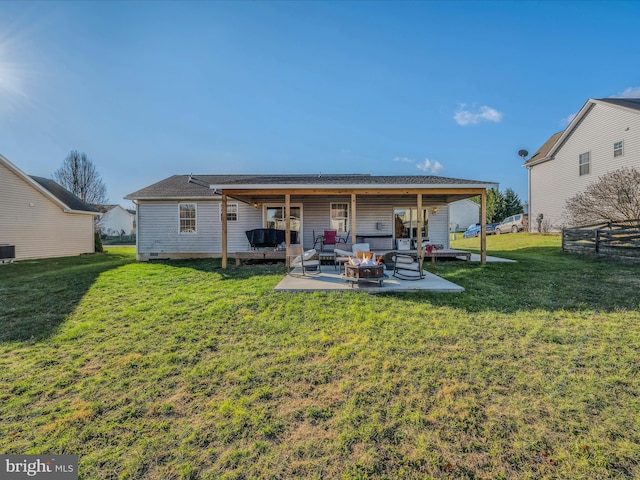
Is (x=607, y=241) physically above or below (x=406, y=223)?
below

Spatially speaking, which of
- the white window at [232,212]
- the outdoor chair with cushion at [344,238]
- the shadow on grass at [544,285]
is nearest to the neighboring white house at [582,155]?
the shadow on grass at [544,285]

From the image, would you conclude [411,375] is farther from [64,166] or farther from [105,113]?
[64,166]

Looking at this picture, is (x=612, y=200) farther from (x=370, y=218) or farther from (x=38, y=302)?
(x=38, y=302)

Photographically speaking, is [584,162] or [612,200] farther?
[584,162]

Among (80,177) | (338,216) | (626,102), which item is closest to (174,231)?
(338,216)

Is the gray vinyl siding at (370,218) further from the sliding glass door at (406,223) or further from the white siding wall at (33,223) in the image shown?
the white siding wall at (33,223)

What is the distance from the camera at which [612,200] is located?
1159 cm

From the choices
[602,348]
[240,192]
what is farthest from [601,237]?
[240,192]

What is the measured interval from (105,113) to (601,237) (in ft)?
74.9

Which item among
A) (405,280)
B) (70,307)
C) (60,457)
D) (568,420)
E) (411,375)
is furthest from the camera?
(405,280)

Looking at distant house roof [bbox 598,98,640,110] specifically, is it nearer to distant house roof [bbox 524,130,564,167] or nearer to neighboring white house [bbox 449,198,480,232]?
distant house roof [bbox 524,130,564,167]

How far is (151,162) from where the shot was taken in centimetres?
2220

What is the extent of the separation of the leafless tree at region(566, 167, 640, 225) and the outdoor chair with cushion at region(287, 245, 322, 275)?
41.2ft
